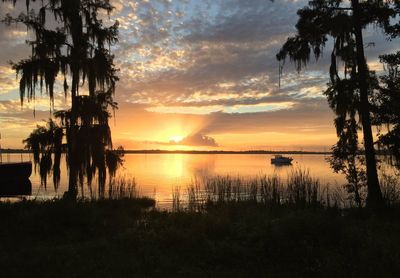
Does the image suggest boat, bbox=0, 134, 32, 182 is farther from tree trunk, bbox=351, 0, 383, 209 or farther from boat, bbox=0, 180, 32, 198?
tree trunk, bbox=351, 0, 383, 209

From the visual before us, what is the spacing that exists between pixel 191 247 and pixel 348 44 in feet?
35.1

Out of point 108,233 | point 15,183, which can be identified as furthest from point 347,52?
point 15,183

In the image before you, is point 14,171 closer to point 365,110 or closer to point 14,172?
point 14,172

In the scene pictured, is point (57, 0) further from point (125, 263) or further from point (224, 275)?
point (224, 275)

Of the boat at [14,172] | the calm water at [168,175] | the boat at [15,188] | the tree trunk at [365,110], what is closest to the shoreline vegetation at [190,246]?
the tree trunk at [365,110]

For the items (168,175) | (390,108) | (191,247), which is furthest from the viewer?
(168,175)

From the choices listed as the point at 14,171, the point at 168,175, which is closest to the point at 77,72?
the point at 14,171

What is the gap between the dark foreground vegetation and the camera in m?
6.93

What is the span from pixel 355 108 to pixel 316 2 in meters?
4.95

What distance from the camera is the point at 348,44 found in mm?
15000

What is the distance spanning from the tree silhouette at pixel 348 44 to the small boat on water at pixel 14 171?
12168 millimetres

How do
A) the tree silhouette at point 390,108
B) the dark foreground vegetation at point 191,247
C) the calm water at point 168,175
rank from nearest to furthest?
the dark foreground vegetation at point 191,247 → the tree silhouette at point 390,108 → the calm water at point 168,175

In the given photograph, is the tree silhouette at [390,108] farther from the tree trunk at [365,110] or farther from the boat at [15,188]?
the boat at [15,188]

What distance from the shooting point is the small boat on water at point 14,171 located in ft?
54.1
